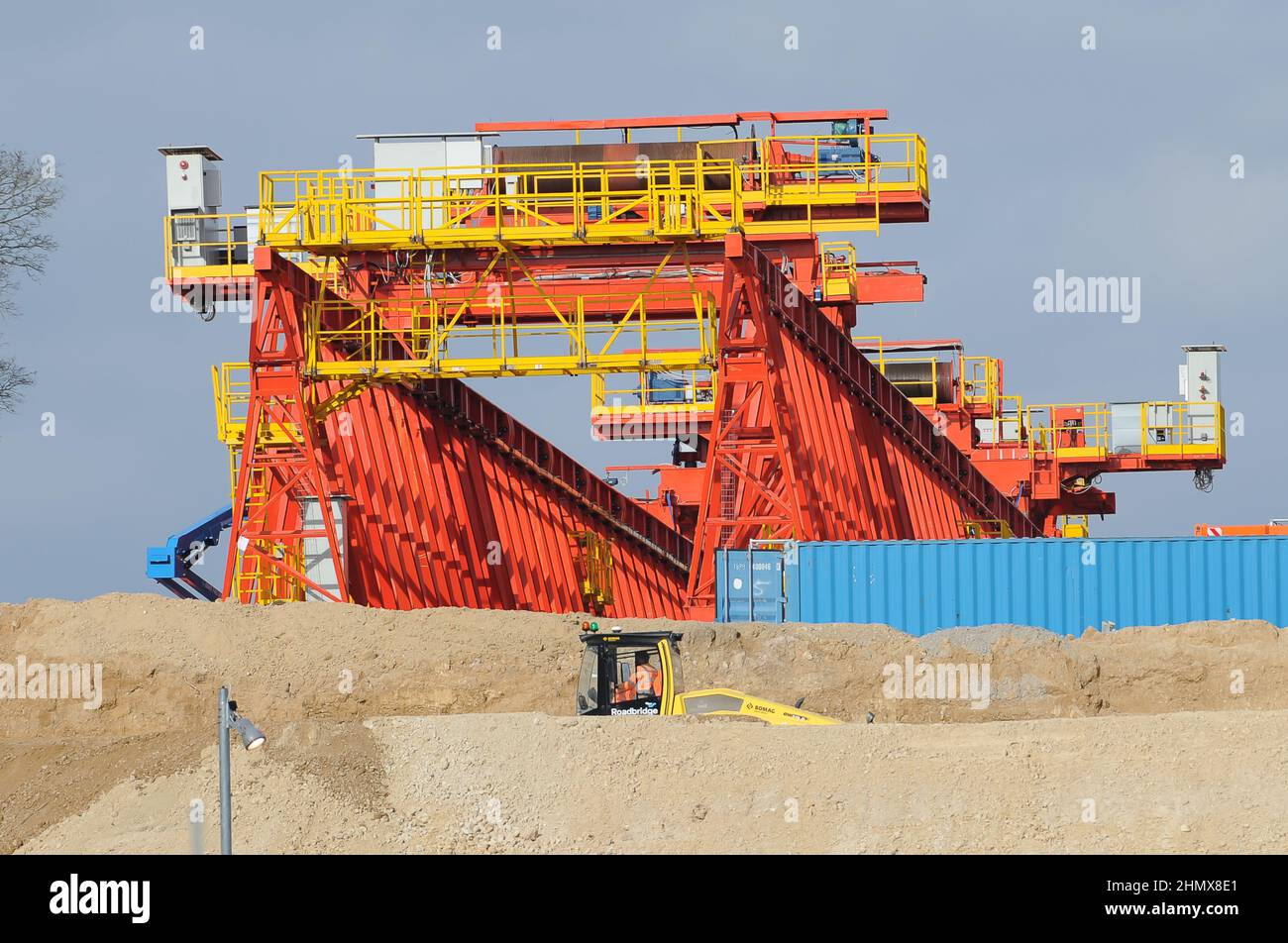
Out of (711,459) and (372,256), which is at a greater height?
(372,256)

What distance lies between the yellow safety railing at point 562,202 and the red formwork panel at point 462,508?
10.9ft

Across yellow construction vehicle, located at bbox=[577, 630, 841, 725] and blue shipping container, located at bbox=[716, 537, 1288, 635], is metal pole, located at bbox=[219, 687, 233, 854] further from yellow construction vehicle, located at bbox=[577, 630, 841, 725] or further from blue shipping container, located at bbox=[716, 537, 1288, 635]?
blue shipping container, located at bbox=[716, 537, 1288, 635]

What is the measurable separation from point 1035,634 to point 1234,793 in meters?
8.48

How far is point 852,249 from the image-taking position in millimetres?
35750

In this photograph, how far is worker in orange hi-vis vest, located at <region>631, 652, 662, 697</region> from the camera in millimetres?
19516

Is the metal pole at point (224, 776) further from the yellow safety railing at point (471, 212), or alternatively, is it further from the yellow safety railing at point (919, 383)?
the yellow safety railing at point (919, 383)

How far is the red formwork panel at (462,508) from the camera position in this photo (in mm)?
31688

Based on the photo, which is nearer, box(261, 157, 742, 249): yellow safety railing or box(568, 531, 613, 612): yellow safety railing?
box(261, 157, 742, 249): yellow safety railing

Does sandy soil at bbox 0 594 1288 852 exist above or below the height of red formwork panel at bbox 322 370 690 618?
below

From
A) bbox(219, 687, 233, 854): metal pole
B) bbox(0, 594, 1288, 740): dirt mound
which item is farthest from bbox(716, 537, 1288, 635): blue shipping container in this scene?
bbox(219, 687, 233, 854): metal pole

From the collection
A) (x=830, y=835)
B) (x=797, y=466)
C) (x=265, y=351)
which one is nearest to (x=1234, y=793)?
(x=830, y=835)

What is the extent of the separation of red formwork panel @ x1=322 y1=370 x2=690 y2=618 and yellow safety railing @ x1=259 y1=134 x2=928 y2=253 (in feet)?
10.9
